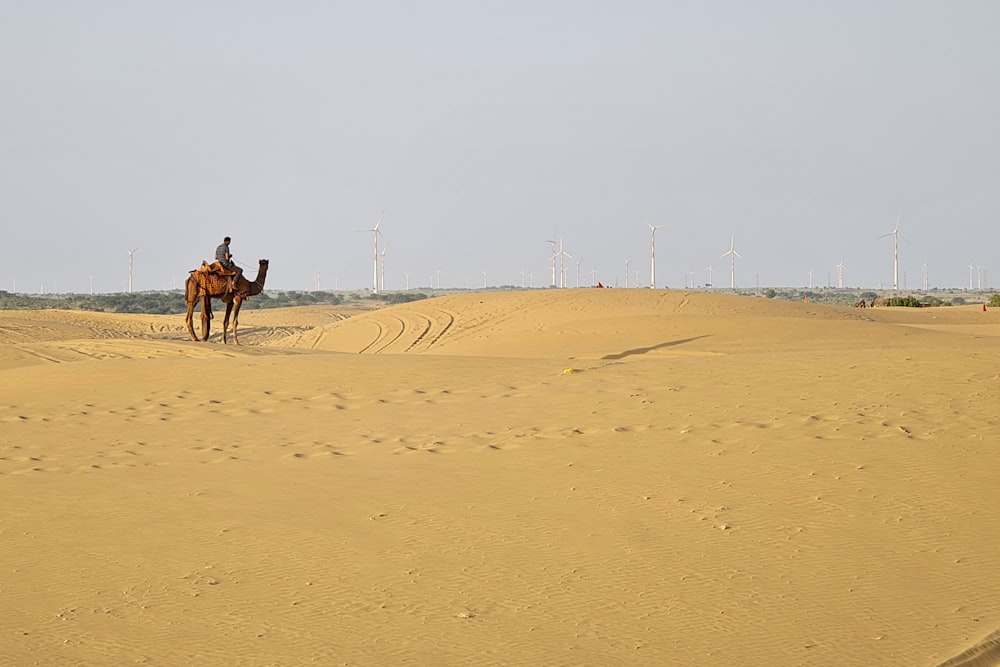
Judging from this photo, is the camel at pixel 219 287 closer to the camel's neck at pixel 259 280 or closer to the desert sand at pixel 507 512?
the camel's neck at pixel 259 280

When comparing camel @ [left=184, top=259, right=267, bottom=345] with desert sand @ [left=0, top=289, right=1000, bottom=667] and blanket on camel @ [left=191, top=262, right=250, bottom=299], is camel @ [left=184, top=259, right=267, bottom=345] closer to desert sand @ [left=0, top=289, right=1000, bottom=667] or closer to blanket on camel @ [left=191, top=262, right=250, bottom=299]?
blanket on camel @ [left=191, top=262, right=250, bottom=299]

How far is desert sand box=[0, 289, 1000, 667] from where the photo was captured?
674 cm

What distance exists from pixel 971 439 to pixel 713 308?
90.1ft

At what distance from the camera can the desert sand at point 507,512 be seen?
6738mm

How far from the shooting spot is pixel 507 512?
9.46 metres

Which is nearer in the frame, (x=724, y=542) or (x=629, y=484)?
(x=724, y=542)

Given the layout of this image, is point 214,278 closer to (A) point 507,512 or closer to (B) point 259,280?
(B) point 259,280

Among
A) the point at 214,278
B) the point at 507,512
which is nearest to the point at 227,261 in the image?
the point at 214,278

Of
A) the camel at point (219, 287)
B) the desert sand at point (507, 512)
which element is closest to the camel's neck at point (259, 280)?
the camel at point (219, 287)

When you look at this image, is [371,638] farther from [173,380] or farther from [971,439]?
[173,380]

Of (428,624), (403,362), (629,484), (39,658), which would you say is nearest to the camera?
(39,658)

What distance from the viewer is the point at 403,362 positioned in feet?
61.5

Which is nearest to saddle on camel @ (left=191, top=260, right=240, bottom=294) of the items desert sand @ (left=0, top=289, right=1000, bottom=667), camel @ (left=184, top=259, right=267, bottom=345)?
camel @ (left=184, top=259, right=267, bottom=345)

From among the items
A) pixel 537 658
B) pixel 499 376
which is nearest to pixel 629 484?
pixel 537 658
